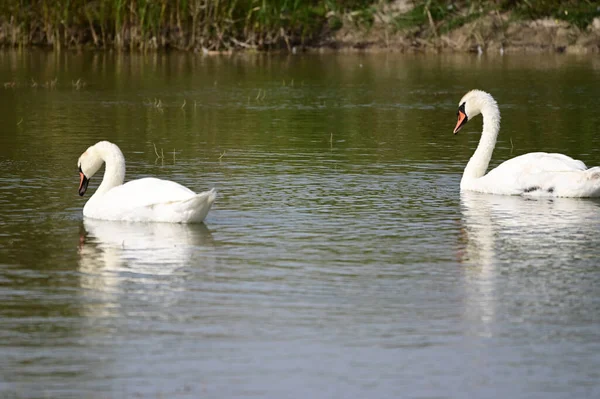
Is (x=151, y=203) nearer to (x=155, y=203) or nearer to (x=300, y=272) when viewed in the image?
(x=155, y=203)

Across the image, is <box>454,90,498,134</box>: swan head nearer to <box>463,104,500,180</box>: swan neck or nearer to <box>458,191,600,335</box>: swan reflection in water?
<box>463,104,500,180</box>: swan neck

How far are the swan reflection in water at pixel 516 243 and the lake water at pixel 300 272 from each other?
3cm

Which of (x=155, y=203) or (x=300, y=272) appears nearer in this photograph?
(x=300, y=272)

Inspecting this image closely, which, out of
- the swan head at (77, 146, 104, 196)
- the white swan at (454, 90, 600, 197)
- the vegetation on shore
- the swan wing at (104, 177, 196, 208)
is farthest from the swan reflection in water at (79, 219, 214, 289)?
the vegetation on shore

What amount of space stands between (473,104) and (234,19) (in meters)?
30.2

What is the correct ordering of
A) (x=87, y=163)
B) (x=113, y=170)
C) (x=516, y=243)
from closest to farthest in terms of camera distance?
(x=516, y=243)
(x=113, y=170)
(x=87, y=163)

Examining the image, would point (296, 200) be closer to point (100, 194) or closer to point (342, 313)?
point (100, 194)

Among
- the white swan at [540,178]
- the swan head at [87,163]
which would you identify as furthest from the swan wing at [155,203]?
the white swan at [540,178]

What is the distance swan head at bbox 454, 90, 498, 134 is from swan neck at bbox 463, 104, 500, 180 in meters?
0.06

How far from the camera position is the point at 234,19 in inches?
1779

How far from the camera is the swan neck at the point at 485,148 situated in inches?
574

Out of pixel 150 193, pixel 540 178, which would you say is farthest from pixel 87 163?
pixel 540 178

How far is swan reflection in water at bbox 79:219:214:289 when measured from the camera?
9.85m

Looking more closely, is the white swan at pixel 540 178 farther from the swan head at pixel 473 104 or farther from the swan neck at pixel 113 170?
the swan neck at pixel 113 170
